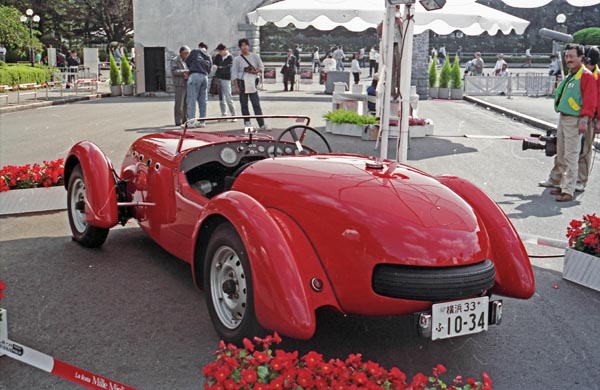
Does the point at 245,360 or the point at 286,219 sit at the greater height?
the point at 286,219

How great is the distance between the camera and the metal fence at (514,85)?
96.0 feet

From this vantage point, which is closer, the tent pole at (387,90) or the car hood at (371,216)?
the car hood at (371,216)

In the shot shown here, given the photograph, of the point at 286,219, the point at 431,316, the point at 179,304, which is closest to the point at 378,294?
the point at 431,316

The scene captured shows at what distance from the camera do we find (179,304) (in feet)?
16.2

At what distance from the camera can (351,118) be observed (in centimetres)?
1516

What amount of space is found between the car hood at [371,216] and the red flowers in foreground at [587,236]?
5.64 feet

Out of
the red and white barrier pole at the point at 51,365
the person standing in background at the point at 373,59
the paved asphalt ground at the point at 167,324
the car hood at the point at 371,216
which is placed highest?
the person standing in background at the point at 373,59

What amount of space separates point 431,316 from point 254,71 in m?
12.8

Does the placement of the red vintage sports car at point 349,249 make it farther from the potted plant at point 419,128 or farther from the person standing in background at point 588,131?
the potted plant at point 419,128

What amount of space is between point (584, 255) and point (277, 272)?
302 centimetres

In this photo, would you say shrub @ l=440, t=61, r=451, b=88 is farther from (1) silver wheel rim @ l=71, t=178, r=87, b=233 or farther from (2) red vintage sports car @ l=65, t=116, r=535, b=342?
(2) red vintage sports car @ l=65, t=116, r=535, b=342

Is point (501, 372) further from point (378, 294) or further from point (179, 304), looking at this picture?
point (179, 304)

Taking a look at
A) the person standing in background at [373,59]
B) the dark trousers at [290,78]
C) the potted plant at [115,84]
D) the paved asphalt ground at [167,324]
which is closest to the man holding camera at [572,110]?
the paved asphalt ground at [167,324]

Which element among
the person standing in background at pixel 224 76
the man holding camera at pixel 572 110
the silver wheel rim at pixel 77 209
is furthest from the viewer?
the person standing in background at pixel 224 76
